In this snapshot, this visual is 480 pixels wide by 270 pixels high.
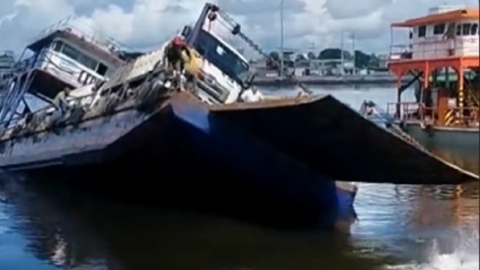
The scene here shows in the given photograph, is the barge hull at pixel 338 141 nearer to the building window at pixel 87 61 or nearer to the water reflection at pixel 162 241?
the water reflection at pixel 162 241

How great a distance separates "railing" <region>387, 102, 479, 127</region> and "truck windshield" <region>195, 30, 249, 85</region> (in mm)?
14527

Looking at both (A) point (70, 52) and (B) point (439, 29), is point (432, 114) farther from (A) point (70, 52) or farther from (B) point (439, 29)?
(A) point (70, 52)

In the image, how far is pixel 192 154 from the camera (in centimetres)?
1395

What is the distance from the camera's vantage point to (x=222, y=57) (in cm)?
1631

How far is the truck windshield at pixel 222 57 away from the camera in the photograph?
53.1 feet

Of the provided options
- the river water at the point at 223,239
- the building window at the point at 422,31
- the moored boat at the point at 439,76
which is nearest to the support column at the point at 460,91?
the moored boat at the point at 439,76

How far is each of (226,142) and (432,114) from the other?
73.6ft

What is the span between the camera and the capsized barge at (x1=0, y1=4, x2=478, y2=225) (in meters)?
12.2

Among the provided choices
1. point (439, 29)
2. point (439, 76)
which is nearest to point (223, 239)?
point (439, 29)

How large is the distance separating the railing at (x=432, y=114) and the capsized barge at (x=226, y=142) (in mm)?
15161

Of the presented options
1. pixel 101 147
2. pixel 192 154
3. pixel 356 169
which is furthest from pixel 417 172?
pixel 101 147

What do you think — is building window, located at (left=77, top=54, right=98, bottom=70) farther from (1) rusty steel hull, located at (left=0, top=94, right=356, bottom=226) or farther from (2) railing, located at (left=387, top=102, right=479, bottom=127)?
(2) railing, located at (left=387, top=102, right=479, bottom=127)

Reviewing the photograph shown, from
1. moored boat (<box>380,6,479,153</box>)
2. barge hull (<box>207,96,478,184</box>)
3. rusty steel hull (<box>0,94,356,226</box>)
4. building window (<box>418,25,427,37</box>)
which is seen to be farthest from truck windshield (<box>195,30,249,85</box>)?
building window (<box>418,25,427,37</box>)

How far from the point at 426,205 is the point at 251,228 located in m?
4.04
